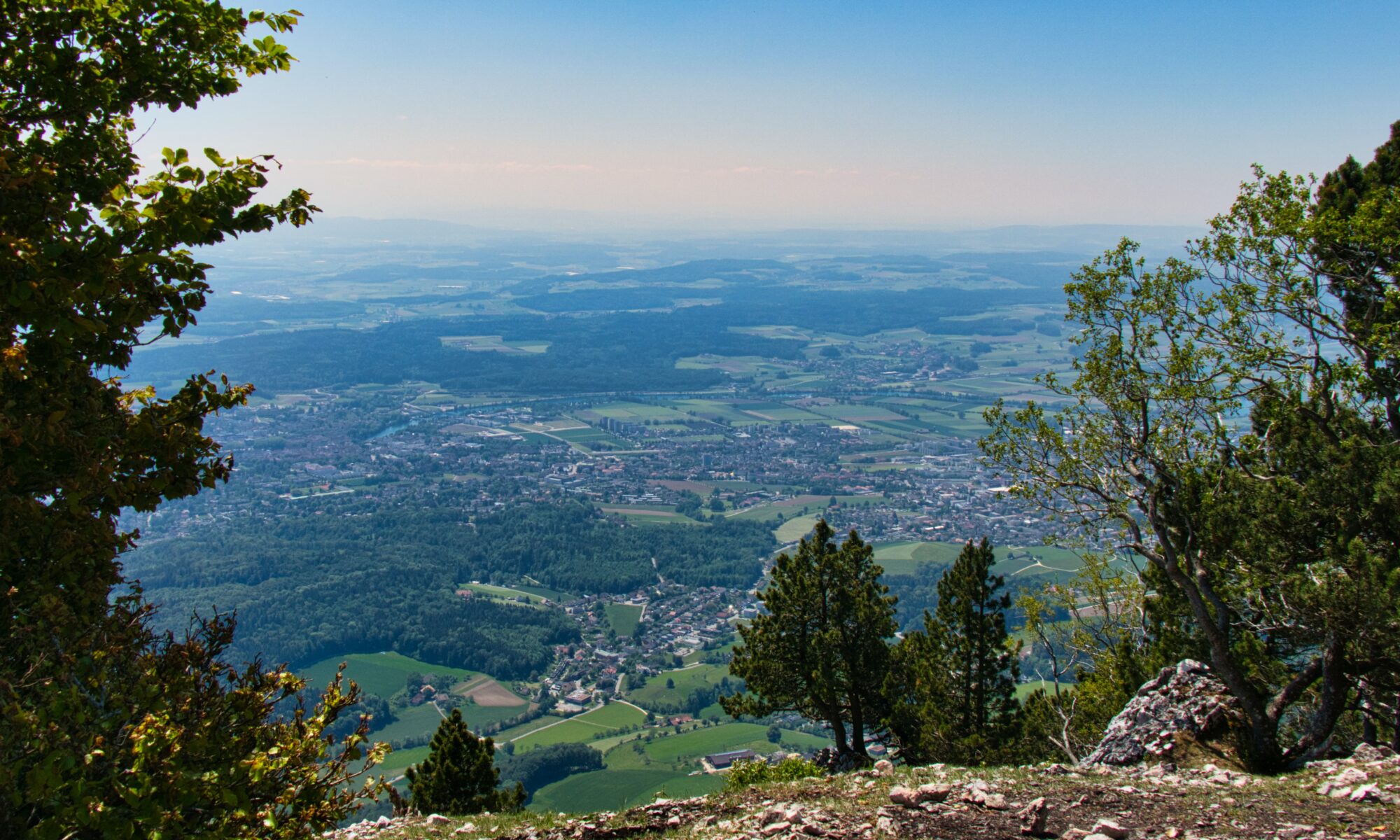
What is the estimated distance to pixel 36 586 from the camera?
14.9ft

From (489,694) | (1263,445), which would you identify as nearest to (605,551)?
(489,694)

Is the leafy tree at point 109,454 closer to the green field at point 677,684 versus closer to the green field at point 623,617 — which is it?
the green field at point 677,684

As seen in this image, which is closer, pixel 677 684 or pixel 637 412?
pixel 677 684

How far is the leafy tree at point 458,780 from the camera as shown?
48.2 feet

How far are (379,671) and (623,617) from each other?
16.8 metres

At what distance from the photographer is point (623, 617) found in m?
58.1

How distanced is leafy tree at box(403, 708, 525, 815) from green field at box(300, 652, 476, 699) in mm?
33186

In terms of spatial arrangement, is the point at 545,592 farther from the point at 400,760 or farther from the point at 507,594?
the point at 400,760

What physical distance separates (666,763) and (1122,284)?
29894 millimetres

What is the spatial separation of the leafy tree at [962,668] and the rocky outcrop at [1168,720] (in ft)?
19.3

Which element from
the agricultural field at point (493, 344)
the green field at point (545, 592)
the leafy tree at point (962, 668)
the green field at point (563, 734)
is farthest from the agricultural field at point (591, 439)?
the leafy tree at point (962, 668)

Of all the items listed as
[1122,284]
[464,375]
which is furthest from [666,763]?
[464,375]

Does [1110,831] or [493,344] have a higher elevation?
[1110,831]

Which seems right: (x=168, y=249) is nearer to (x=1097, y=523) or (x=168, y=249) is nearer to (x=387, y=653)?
(x=1097, y=523)
